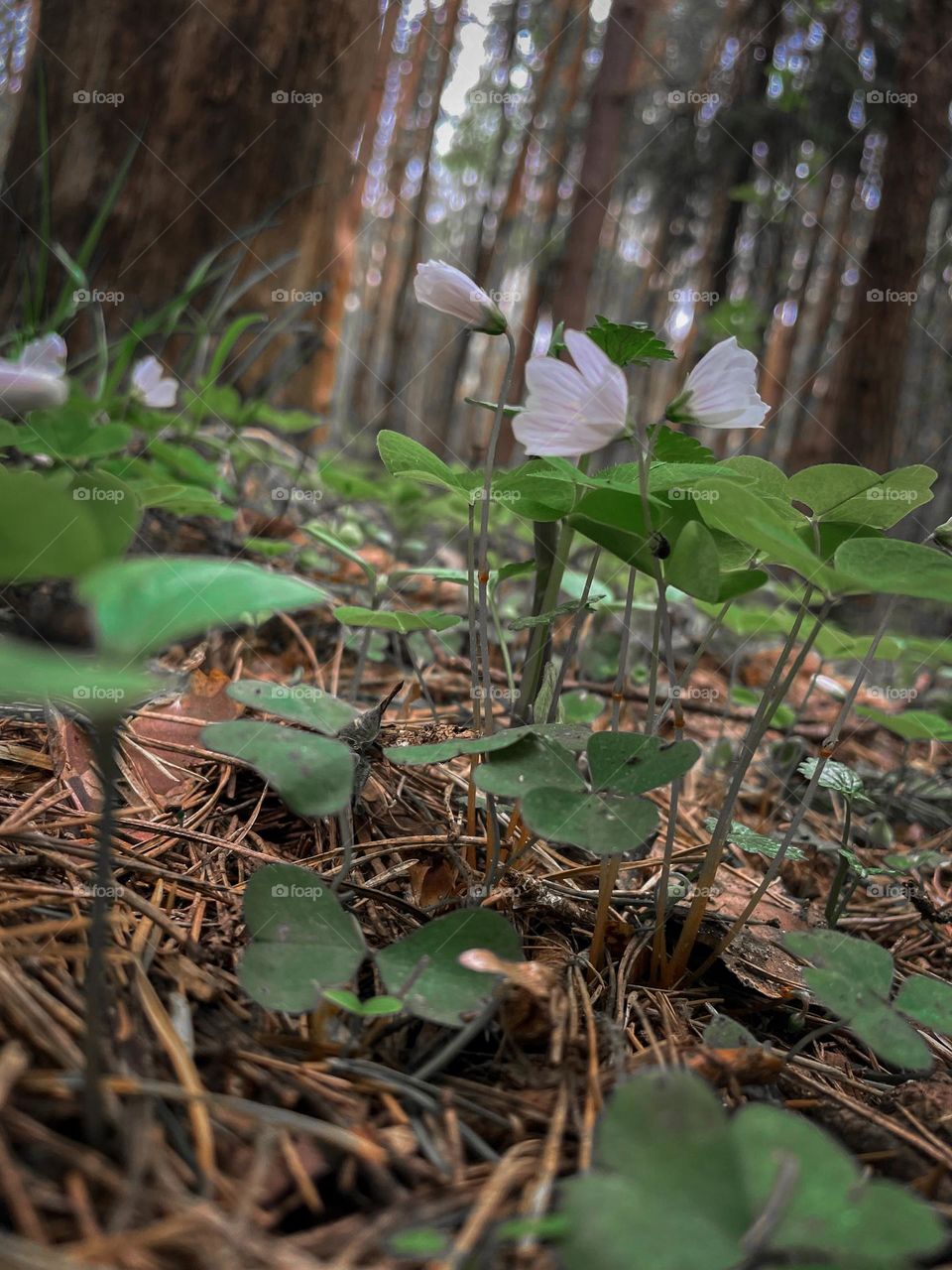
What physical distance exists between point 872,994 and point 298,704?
0.63m

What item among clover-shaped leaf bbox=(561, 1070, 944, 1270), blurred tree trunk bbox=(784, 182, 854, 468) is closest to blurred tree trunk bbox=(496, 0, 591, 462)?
blurred tree trunk bbox=(784, 182, 854, 468)

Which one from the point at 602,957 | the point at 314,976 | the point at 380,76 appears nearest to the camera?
the point at 314,976

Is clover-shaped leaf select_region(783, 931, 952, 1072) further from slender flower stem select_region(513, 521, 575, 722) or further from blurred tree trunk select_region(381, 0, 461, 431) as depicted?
blurred tree trunk select_region(381, 0, 461, 431)

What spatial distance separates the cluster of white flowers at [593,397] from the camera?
853mm

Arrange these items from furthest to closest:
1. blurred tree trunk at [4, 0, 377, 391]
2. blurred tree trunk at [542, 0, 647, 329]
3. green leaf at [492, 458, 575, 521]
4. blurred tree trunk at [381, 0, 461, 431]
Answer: blurred tree trunk at [381, 0, 461, 431] → blurred tree trunk at [542, 0, 647, 329] → blurred tree trunk at [4, 0, 377, 391] → green leaf at [492, 458, 575, 521]

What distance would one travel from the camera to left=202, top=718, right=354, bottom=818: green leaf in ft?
2.38

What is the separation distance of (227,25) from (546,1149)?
4.13 meters

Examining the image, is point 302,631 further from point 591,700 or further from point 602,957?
point 602,957

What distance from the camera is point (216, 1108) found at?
61 centimetres

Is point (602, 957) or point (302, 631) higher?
point (302, 631)

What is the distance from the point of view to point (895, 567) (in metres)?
0.81

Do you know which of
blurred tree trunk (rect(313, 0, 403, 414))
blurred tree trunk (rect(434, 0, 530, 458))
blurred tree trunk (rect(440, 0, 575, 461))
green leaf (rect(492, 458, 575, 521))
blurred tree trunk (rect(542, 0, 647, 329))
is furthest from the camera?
blurred tree trunk (rect(440, 0, 575, 461))

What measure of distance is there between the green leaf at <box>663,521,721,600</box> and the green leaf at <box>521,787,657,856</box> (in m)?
0.24

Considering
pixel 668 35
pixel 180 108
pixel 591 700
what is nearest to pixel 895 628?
pixel 591 700
